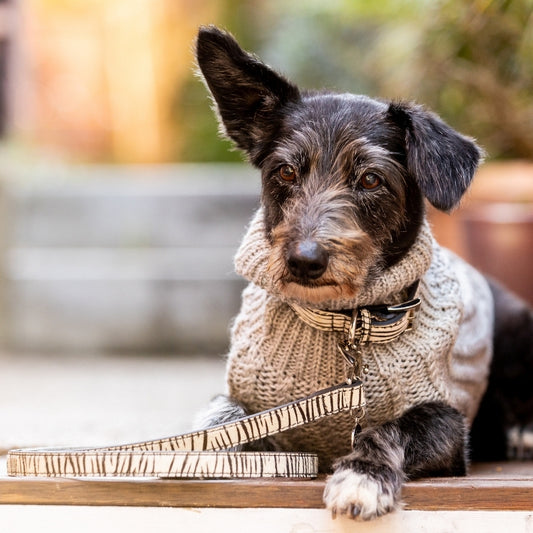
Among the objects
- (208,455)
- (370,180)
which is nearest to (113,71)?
(370,180)

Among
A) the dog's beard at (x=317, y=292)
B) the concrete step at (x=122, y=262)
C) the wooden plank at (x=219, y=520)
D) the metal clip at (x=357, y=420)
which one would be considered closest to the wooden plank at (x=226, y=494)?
the wooden plank at (x=219, y=520)

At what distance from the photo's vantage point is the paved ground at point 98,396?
3008 mm

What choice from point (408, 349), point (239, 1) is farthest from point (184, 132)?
point (408, 349)

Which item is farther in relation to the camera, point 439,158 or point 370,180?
point 370,180

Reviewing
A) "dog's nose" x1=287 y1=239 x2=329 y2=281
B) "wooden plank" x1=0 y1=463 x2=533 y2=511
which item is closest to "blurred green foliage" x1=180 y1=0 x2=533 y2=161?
"dog's nose" x1=287 y1=239 x2=329 y2=281

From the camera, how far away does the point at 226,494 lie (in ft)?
6.53

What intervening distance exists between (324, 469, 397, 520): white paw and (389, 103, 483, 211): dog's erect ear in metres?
0.71

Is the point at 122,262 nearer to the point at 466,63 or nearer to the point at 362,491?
the point at 466,63

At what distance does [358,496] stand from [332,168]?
2.85ft

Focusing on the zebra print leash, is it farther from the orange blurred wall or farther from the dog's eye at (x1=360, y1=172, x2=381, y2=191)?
the orange blurred wall

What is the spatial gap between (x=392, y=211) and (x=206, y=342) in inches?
126

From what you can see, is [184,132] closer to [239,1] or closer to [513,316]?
[239,1]

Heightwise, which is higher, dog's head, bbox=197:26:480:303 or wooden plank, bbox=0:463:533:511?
dog's head, bbox=197:26:480:303

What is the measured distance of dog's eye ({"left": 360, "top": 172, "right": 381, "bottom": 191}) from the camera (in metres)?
2.30
